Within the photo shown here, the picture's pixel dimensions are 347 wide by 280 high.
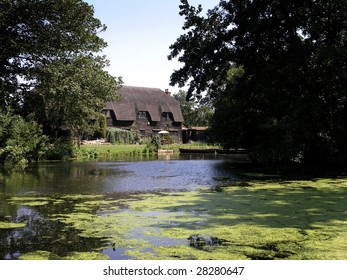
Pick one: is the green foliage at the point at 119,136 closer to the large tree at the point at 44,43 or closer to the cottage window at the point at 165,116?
the cottage window at the point at 165,116

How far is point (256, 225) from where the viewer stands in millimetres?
7785

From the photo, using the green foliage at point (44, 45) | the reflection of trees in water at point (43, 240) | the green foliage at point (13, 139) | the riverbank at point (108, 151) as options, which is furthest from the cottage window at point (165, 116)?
the reflection of trees in water at point (43, 240)

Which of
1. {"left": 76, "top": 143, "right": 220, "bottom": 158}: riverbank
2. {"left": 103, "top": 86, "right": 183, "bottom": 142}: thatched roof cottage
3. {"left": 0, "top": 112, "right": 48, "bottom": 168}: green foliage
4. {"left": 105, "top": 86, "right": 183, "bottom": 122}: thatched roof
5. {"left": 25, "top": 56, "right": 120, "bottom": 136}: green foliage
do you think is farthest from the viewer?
{"left": 105, "top": 86, "right": 183, "bottom": 122}: thatched roof

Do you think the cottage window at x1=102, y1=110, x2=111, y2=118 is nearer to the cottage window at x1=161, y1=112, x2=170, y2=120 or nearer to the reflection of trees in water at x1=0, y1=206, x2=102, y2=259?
the cottage window at x1=161, y1=112, x2=170, y2=120

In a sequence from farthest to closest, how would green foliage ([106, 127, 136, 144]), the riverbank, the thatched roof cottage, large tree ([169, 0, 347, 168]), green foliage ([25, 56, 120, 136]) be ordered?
1. the thatched roof cottage
2. green foliage ([106, 127, 136, 144])
3. the riverbank
4. green foliage ([25, 56, 120, 136])
5. large tree ([169, 0, 347, 168])

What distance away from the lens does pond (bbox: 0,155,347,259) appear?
238 inches

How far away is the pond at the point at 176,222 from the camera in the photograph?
605 centimetres

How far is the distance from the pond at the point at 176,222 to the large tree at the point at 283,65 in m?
4.99

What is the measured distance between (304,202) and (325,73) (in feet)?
33.1

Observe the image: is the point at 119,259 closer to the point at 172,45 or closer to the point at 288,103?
the point at 288,103

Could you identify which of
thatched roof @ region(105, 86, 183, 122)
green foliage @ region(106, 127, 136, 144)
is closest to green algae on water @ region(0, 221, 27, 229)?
green foliage @ region(106, 127, 136, 144)

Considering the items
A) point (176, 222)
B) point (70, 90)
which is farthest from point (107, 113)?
point (176, 222)

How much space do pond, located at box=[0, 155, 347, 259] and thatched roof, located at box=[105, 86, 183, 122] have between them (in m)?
44.5

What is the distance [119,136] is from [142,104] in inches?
427
